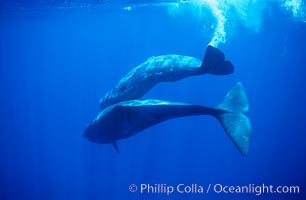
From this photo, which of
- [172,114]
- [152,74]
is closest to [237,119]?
[172,114]

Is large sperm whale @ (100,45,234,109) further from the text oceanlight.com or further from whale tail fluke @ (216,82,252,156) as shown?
the text oceanlight.com

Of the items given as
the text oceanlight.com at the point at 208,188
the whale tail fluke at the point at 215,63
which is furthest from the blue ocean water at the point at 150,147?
the whale tail fluke at the point at 215,63

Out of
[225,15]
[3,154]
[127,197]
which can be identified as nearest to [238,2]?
[225,15]

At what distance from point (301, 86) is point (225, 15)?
27234 millimetres

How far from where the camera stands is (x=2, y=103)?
7019 cm

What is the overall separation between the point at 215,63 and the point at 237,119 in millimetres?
2937

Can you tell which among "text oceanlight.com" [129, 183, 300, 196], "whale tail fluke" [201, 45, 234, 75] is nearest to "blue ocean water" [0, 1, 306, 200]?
"text oceanlight.com" [129, 183, 300, 196]

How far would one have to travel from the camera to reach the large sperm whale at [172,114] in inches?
333

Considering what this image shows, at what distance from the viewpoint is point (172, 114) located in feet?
28.7

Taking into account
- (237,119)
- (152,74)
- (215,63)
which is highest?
(215,63)

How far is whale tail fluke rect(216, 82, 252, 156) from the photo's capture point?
8.39m

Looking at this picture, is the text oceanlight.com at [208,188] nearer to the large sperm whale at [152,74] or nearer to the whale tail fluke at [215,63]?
the large sperm whale at [152,74]

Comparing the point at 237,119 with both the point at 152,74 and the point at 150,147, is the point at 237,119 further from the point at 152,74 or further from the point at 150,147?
the point at 150,147

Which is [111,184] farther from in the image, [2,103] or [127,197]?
[2,103]
